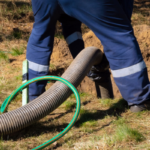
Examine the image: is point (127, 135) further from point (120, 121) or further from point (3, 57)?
point (3, 57)

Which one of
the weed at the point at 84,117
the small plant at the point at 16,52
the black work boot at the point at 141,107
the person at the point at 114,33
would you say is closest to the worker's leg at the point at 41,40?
the person at the point at 114,33

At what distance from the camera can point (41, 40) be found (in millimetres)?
2711

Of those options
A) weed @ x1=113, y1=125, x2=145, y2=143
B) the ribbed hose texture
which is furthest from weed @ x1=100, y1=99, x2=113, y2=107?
weed @ x1=113, y1=125, x2=145, y2=143

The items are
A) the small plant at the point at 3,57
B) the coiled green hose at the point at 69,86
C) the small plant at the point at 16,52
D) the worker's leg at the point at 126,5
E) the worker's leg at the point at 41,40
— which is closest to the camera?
the coiled green hose at the point at 69,86

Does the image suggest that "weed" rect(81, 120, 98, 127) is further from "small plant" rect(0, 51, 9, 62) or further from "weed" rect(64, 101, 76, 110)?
"small plant" rect(0, 51, 9, 62)

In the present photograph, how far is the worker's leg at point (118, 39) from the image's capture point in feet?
7.77

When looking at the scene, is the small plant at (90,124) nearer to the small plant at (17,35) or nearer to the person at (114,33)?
the person at (114,33)

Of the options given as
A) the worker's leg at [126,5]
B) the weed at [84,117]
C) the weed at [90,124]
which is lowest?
the weed at [84,117]

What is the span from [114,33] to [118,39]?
8cm

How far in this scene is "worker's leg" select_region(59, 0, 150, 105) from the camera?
2.37 metres

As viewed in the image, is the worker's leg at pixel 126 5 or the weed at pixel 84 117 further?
the worker's leg at pixel 126 5

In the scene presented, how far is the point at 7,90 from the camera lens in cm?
322

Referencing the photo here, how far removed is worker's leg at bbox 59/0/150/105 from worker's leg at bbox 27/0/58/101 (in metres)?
0.21

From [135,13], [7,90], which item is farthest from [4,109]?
[135,13]
